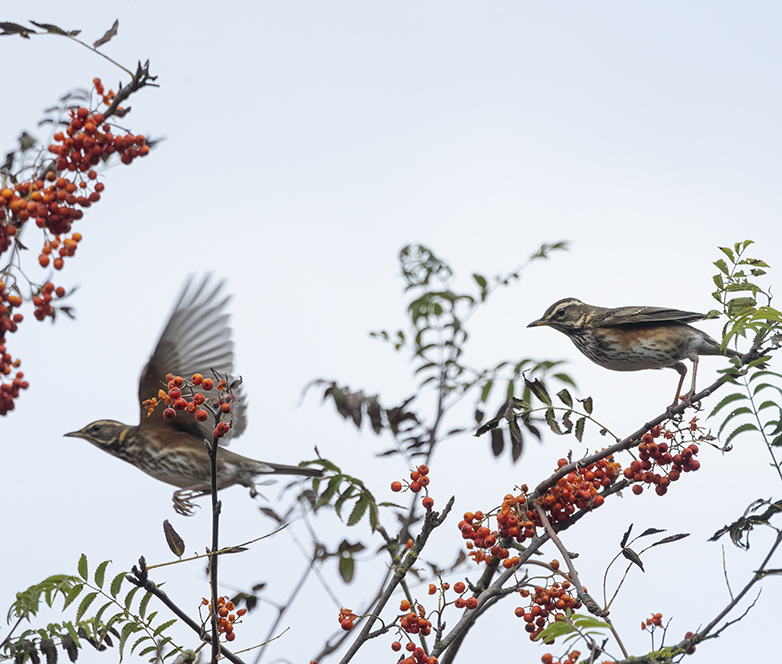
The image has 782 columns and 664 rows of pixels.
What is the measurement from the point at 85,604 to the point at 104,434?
3749 mm

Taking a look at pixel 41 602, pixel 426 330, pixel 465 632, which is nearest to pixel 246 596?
pixel 41 602

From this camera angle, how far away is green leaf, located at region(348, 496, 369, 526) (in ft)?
13.3

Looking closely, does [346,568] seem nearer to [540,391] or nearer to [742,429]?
[540,391]

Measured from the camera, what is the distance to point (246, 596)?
4.13 metres

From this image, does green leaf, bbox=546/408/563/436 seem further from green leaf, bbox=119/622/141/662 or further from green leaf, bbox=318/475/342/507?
green leaf, bbox=119/622/141/662

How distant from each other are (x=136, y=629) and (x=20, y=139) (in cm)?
187

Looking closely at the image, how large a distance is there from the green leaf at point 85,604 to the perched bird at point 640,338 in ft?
10.4

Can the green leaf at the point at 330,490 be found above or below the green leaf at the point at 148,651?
above

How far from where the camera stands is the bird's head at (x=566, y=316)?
18.4ft

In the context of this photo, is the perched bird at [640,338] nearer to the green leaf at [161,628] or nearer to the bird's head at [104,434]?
the green leaf at [161,628]

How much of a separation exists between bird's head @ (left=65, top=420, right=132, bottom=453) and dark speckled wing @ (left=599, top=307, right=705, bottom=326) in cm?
391

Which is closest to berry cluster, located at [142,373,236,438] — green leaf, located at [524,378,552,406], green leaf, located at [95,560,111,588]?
green leaf, located at [95,560,111,588]

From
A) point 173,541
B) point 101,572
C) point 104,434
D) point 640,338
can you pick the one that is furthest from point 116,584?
point 104,434

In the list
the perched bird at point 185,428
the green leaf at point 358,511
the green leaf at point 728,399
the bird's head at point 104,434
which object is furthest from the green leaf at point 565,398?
the bird's head at point 104,434
